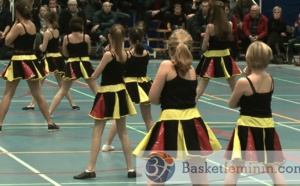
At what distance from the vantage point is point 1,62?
2198 centimetres

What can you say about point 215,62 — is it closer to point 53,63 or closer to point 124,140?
point 53,63

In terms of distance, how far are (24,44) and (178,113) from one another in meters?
4.90

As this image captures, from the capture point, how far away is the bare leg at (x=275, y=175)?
6977 mm

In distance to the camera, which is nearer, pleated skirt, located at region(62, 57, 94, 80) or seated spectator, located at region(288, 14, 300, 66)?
pleated skirt, located at region(62, 57, 94, 80)

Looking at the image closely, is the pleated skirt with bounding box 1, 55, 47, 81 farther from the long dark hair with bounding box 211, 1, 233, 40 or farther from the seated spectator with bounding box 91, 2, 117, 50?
the seated spectator with bounding box 91, 2, 117, 50

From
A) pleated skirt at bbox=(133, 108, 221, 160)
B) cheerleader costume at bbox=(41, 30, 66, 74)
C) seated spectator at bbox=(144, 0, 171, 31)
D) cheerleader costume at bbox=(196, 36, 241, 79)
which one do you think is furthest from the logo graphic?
seated spectator at bbox=(144, 0, 171, 31)

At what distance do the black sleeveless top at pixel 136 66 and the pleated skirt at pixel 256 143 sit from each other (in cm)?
334

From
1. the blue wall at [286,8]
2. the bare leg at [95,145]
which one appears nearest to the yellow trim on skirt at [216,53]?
the bare leg at [95,145]

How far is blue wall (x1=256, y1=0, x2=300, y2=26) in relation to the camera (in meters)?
24.9

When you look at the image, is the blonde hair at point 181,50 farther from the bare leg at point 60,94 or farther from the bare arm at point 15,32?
Answer: the bare leg at point 60,94

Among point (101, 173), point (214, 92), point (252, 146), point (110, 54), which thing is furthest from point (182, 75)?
point (214, 92)

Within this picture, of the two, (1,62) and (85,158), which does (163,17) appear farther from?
(85,158)

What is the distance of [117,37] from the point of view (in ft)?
29.1

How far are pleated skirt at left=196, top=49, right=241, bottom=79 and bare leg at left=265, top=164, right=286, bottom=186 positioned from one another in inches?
221
